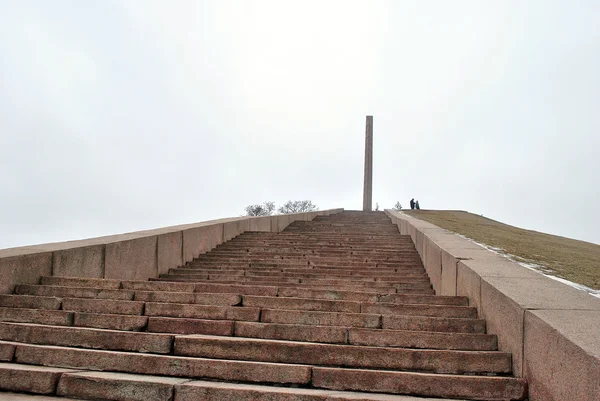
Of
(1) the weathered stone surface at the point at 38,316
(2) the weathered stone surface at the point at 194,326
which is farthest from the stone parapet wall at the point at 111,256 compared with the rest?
(2) the weathered stone surface at the point at 194,326

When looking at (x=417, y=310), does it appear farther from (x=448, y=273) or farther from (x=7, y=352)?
(x=7, y=352)

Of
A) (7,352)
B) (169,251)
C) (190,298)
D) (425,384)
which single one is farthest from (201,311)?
(169,251)

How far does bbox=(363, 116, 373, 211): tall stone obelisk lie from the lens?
37.8 metres

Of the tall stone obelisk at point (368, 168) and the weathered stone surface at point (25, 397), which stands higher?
the tall stone obelisk at point (368, 168)

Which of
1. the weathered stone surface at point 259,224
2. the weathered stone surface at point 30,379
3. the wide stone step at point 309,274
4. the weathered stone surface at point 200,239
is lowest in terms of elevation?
the weathered stone surface at point 30,379

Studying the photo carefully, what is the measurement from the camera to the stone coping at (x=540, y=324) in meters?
2.60

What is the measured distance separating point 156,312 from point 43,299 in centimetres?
116

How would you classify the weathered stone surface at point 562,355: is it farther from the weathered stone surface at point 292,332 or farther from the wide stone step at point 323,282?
the wide stone step at point 323,282

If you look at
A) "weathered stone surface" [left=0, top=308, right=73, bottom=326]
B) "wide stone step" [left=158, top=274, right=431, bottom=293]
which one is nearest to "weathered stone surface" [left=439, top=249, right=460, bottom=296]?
"wide stone step" [left=158, top=274, right=431, bottom=293]

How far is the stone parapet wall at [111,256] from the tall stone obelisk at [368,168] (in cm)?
2818

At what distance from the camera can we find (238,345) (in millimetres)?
3760

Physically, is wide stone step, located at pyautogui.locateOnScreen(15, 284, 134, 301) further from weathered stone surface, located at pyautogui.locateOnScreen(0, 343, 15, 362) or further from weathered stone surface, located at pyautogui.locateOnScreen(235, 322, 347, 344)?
weathered stone surface, located at pyautogui.locateOnScreen(235, 322, 347, 344)

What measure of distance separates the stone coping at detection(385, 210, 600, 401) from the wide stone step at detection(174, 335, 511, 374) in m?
0.24

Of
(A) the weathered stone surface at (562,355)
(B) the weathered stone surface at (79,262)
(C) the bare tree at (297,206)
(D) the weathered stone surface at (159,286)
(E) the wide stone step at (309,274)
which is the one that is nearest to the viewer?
(A) the weathered stone surface at (562,355)
